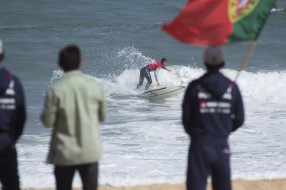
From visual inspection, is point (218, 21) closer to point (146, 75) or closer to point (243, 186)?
point (243, 186)

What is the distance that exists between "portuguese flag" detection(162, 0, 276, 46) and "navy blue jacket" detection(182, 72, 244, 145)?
1.14 feet

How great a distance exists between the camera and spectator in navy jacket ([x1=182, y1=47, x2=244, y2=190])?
5695 millimetres

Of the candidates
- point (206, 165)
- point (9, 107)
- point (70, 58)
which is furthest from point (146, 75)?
point (70, 58)

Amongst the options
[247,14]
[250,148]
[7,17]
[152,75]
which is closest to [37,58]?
[152,75]

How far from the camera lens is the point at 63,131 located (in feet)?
18.1

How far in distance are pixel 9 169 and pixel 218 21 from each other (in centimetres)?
193

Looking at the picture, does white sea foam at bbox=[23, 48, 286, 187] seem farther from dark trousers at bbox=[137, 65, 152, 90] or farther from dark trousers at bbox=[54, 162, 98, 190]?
dark trousers at bbox=[54, 162, 98, 190]

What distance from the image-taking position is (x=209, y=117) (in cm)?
569

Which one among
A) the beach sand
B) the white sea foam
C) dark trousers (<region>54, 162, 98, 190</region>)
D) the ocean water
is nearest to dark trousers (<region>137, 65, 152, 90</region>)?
the ocean water

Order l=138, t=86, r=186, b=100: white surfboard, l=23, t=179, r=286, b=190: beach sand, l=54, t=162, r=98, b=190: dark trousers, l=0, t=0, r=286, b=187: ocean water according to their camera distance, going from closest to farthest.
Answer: l=54, t=162, r=98, b=190: dark trousers
l=23, t=179, r=286, b=190: beach sand
l=0, t=0, r=286, b=187: ocean water
l=138, t=86, r=186, b=100: white surfboard

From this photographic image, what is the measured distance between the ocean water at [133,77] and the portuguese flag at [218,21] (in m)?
4.16

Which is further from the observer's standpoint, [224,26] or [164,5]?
[164,5]

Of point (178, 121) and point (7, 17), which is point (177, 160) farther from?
point (7, 17)

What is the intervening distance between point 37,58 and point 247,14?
2269cm
